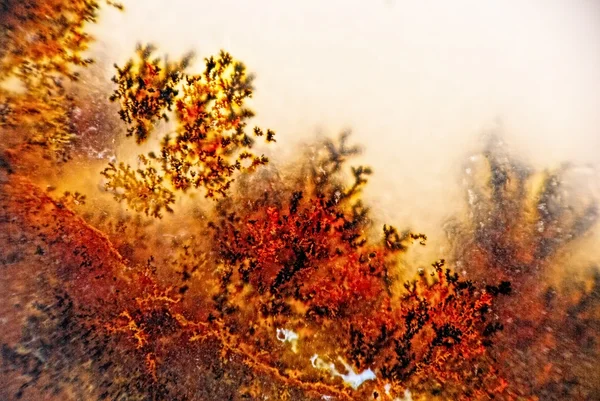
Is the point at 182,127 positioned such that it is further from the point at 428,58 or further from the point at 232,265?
the point at 428,58

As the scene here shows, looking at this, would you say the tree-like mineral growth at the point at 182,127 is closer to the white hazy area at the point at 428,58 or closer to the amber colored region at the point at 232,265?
the amber colored region at the point at 232,265

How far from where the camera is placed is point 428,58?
2.96 metres

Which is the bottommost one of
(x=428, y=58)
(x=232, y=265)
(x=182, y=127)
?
(x=232, y=265)

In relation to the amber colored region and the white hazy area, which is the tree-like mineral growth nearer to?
the amber colored region

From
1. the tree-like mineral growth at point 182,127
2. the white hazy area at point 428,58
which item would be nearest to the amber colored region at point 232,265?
the tree-like mineral growth at point 182,127

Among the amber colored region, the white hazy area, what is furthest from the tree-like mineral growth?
the white hazy area

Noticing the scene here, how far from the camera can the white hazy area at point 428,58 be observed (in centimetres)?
294

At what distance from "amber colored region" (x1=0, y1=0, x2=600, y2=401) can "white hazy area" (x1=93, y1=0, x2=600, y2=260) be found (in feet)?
0.62

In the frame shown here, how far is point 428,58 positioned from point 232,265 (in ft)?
8.34

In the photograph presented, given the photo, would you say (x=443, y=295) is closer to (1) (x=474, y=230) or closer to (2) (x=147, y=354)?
(1) (x=474, y=230)

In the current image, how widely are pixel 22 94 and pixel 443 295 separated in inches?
160

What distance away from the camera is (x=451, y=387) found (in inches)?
117

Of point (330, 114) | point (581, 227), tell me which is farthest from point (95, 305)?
point (581, 227)

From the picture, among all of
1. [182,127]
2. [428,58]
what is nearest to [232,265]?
[182,127]
